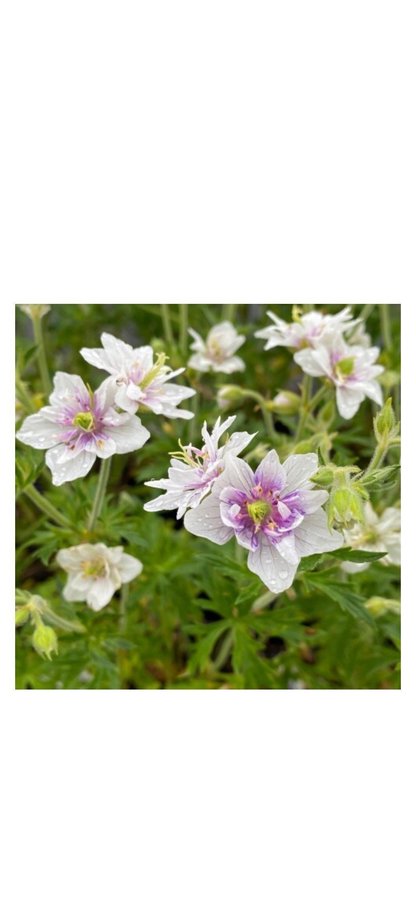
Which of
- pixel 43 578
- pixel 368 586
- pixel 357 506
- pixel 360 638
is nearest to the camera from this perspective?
pixel 357 506

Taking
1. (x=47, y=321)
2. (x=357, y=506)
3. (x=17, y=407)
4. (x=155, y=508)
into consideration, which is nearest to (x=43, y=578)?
(x=47, y=321)

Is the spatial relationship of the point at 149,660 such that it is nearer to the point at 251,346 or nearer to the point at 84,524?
the point at 84,524

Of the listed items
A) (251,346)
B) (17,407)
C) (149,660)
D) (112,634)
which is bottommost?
(149,660)

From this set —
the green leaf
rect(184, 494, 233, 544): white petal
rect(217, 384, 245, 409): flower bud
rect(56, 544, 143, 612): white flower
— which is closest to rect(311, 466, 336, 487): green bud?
rect(184, 494, 233, 544): white petal

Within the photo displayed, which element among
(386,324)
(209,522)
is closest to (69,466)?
(209,522)

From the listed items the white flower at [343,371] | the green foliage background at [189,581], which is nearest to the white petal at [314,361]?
the white flower at [343,371]

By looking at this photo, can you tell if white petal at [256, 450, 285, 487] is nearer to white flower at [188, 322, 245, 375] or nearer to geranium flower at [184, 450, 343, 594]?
geranium flower at [184, 450, 343, 594]

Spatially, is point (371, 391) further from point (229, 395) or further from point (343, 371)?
point (229, 395)
